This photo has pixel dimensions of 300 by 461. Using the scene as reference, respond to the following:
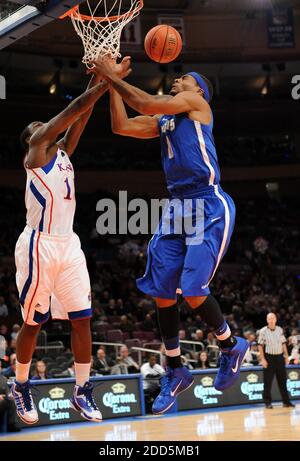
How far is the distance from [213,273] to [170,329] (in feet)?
2.10

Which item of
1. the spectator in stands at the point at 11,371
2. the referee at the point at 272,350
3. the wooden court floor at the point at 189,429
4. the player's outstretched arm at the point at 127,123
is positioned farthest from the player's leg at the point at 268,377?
the player's outstretched arm at the point at 127,123

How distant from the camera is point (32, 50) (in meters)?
24.1

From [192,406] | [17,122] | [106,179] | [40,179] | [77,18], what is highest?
[17,122]

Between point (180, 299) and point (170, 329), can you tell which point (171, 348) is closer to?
point (170, 329)

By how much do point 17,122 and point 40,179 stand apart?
76.8 feet

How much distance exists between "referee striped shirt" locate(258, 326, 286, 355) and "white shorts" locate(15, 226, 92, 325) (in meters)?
10.4

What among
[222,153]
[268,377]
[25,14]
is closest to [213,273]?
[25,14]

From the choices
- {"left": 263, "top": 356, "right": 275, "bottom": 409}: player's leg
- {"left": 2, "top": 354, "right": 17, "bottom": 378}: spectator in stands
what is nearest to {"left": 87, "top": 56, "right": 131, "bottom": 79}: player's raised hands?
{"left": 2, "top": 354, "right": 17, "bottom": 378}: spectator in stands

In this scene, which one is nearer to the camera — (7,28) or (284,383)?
(7,28)

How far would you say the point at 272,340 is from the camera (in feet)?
51.2

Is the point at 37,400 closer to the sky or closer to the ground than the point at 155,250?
closer to the ground

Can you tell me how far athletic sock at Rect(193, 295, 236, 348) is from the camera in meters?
5.42
